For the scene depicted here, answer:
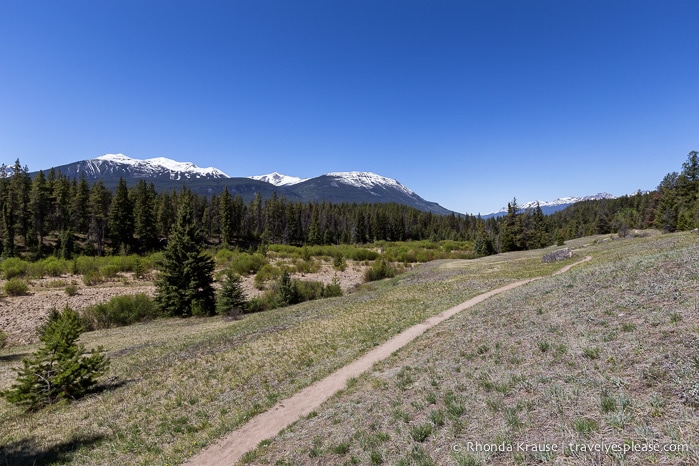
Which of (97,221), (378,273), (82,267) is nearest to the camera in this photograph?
(82,267)

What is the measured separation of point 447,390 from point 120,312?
3900cm

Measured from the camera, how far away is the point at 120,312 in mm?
34688

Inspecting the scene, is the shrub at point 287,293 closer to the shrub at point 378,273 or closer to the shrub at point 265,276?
the shrub at point 265,276

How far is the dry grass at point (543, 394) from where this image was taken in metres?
5.09

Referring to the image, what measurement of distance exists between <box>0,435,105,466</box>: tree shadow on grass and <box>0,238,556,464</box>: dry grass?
41mm

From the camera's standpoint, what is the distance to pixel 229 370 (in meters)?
15.8

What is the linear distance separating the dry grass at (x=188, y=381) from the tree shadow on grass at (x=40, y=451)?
0.04 meters

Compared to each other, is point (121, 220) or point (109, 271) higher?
point (121, 220)

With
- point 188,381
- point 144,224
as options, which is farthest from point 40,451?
point 144,224

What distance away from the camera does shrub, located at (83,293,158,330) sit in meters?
33.5

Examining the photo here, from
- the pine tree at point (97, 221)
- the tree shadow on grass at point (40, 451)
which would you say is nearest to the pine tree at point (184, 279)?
the tree shadow on grass at point (40, 451)

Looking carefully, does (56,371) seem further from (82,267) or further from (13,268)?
(13,268)

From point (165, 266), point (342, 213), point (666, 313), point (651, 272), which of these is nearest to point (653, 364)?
point (666, 313)

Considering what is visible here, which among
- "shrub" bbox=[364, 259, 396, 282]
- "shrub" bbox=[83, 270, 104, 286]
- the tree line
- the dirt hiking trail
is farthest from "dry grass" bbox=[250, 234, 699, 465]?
"shrub" bbox=[83, 270, 104, 286]
